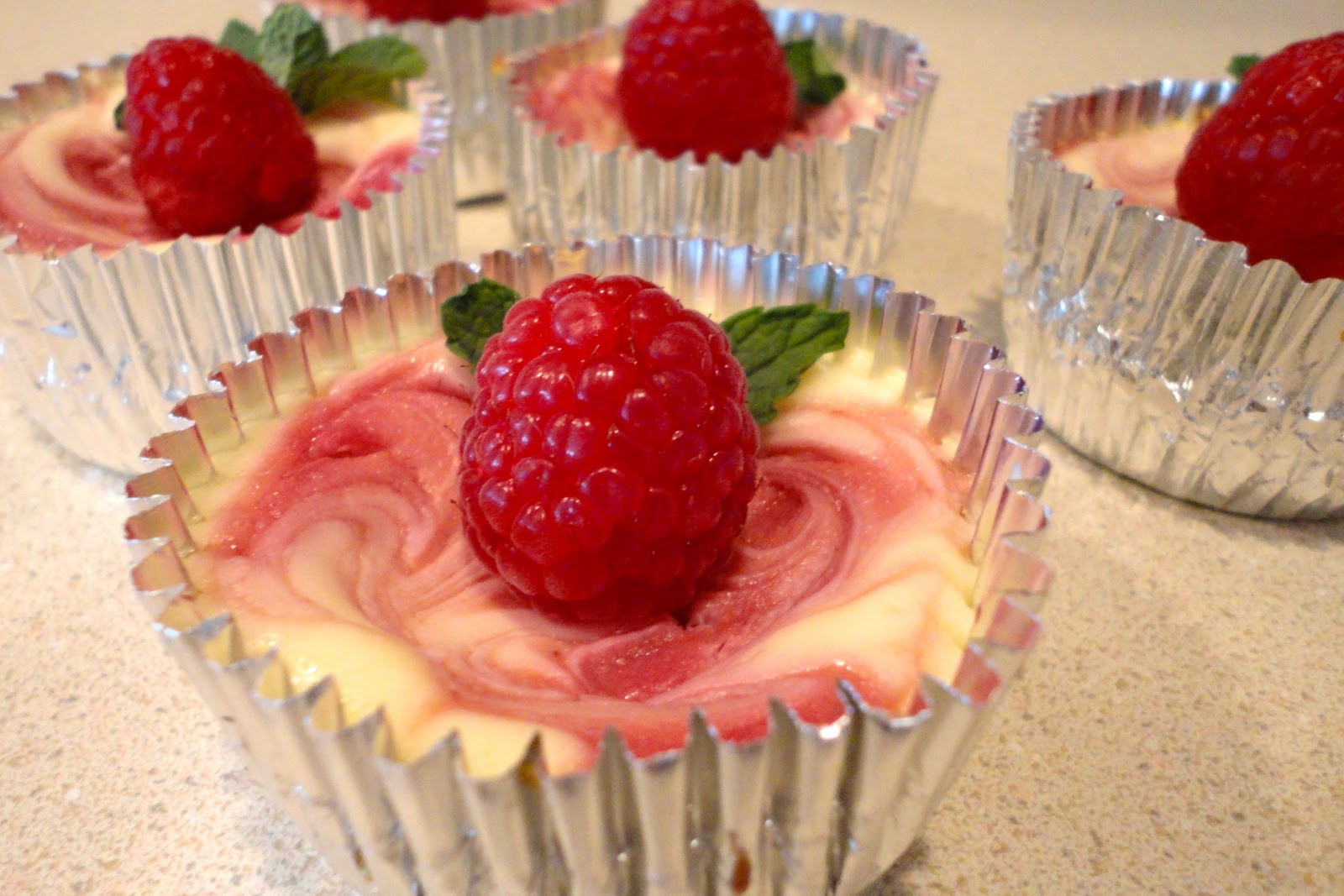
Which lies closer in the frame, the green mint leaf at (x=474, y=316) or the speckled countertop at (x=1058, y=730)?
the speckled countertop at (x=1058, y=730)

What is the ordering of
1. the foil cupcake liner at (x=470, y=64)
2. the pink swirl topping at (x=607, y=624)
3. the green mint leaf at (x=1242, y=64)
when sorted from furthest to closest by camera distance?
1. the foil cupcake liner at (x=470, y=64)
2. the green mint leaf at (x=1242, y=64)
3. the pink swirl topping at (x=607, y=624)


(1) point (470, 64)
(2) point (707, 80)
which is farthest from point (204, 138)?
(1) point (470, 64)

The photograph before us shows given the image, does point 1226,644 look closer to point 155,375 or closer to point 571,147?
point 571,147

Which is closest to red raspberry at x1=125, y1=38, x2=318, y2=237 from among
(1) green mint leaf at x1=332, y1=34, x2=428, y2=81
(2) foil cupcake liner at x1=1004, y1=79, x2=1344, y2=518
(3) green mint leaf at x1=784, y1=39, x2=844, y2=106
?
(1) green mint leaf at x1=332, y1=34, x2=428, y2=81

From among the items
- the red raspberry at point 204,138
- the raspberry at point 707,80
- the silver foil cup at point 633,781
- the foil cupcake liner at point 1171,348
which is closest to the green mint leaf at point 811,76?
the raspberry at point 707,80

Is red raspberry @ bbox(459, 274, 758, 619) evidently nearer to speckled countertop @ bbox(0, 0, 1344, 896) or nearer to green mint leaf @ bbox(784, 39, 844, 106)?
speckled countertop @ bbox(0, 0, 1344, 896)

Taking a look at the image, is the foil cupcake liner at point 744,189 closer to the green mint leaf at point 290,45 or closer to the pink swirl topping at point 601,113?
the pink swirl topping at point 601,113

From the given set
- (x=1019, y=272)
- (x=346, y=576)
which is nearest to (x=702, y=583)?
(x=346, y=576)
